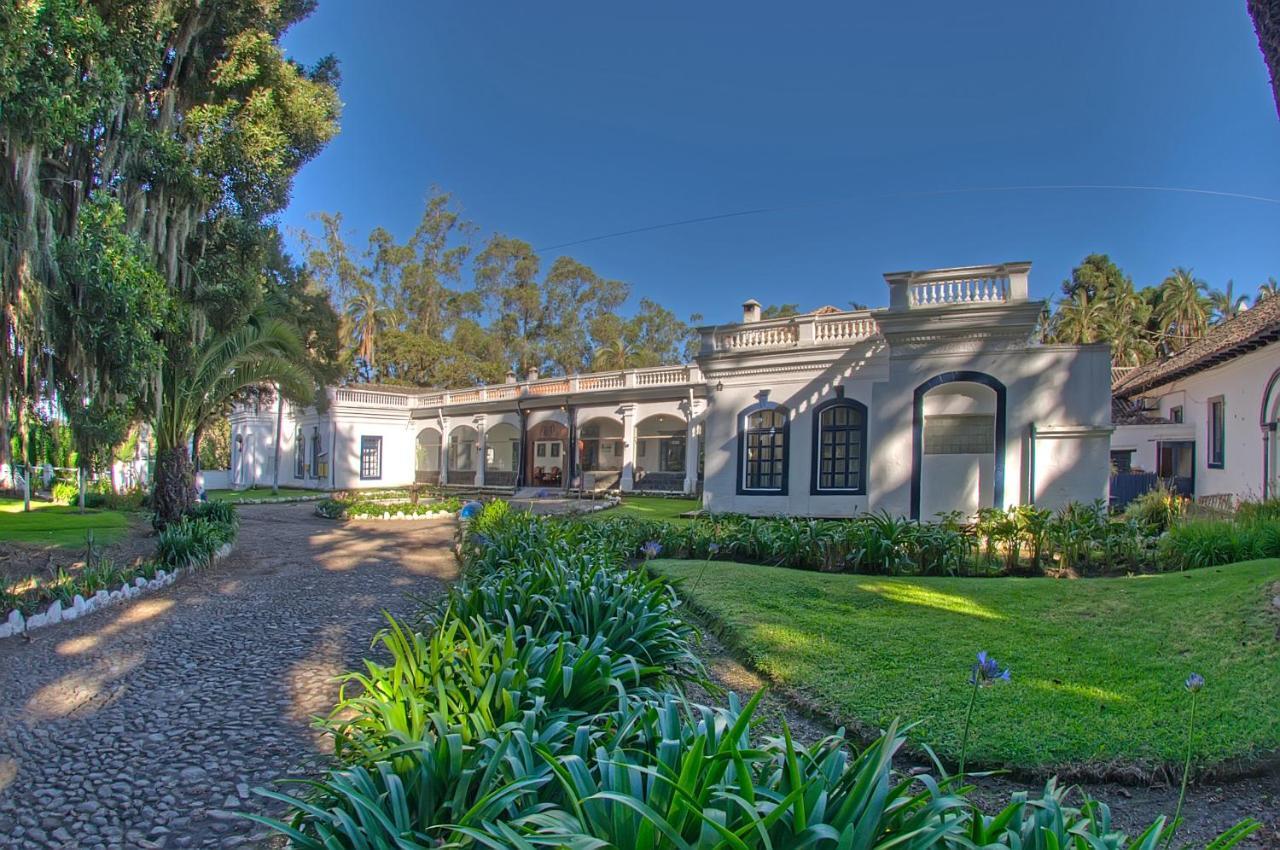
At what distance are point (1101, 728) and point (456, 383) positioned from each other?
110 feet

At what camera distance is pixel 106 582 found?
6.75m

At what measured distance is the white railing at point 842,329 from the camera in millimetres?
14103

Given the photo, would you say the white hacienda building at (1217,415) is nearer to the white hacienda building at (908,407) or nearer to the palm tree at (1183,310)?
the white hacienda building at (908,407)

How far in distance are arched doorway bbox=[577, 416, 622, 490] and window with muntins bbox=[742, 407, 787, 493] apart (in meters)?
9.20

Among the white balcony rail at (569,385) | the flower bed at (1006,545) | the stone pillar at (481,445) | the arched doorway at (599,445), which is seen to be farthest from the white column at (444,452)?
the flower bed at (1006,545)

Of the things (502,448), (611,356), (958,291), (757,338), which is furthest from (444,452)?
(958,291)

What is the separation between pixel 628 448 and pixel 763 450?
9.12 metres

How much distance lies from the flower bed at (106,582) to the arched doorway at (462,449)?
64.4 feet

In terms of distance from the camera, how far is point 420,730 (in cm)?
246

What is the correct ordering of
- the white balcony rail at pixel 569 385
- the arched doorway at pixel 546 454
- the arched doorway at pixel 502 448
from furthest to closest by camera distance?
the arched doorway at pixel 502 448 → the arched doorway at pixel 546 454 → the white balcony rail at pixel 569 385

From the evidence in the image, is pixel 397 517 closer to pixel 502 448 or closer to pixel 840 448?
pixel 840 448

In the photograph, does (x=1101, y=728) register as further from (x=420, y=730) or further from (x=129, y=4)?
(x=129, y=4)

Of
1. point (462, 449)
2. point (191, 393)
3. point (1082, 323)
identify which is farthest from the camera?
point (1082, 323)

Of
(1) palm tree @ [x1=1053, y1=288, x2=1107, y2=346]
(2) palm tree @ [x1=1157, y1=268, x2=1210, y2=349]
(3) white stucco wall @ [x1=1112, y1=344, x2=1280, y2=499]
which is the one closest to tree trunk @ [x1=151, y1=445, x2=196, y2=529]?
(3) white stucco wall @ [x1=1112, y1=344, x2=1280, y2=499]
